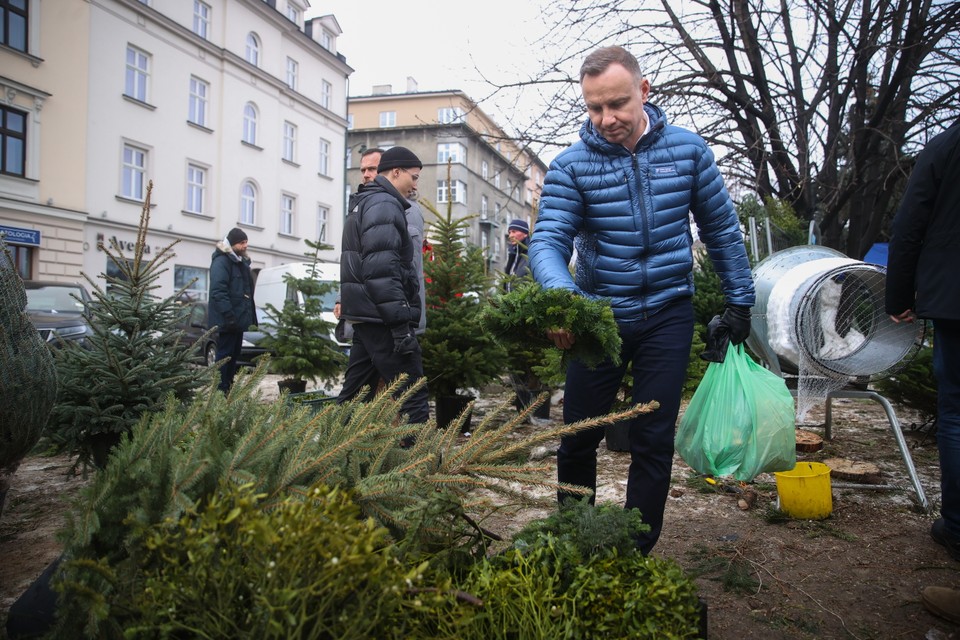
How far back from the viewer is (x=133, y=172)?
21.1m

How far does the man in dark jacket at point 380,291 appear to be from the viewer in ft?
13.2

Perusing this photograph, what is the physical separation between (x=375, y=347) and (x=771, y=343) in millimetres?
2424

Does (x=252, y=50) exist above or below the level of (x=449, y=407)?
above

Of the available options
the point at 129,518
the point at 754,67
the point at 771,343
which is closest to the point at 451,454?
the point at 129,518

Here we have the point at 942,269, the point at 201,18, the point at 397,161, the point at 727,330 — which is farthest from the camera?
the point at 201,18

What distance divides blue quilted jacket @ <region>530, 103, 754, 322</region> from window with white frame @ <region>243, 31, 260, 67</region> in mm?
26708

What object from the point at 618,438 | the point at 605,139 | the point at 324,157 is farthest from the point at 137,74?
the point at 605,139

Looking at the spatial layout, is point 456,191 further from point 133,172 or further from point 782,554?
point 782,554

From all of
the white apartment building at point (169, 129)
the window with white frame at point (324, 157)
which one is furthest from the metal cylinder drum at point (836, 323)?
the window with white frame at point (324, 157)

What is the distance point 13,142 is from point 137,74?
17.2 ft

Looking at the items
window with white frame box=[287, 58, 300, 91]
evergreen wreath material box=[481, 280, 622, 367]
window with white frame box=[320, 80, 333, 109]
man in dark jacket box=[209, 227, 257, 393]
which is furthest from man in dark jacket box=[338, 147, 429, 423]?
window with white frame box=[320, 80, 333, 109]

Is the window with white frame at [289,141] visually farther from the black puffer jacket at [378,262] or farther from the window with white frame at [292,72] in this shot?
the black puffer jacket at [378,262]

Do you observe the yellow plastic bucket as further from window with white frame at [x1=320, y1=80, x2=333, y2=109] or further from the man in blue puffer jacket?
window with white frame at [x1=320, y1=80, x2=333, y2=109]

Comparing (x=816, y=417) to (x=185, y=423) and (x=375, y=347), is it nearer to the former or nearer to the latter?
(x=375, y=347)
